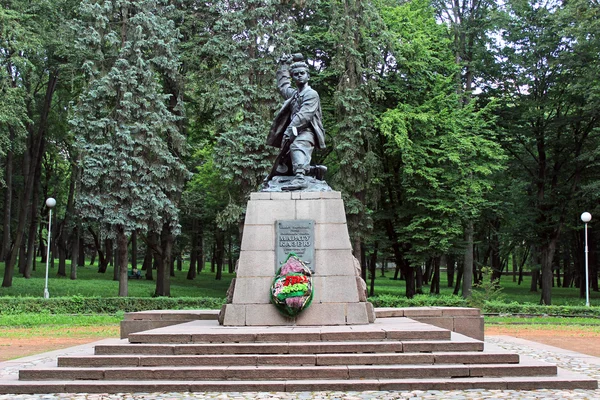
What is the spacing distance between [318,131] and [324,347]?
182 inches

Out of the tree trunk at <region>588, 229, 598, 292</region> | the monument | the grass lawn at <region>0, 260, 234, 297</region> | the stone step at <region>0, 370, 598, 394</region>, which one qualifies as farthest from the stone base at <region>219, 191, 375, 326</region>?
the tree trunk at <region>588, 229, 598, 292</region>

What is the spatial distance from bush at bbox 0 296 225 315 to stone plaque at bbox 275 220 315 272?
10756mm

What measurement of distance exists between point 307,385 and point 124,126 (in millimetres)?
18215

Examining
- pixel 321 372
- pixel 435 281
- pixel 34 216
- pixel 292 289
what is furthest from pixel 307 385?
pixel 435 281

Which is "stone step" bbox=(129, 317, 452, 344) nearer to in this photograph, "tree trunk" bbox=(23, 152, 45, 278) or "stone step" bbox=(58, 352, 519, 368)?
"stone step" bbox=(58, 352, 519, 368)

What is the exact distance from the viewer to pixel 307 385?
25.1 feet

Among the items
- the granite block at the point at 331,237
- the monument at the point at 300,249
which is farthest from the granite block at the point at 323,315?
the granite block at the point at 331,237

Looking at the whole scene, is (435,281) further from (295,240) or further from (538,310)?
(295,240)

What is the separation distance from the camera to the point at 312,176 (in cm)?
1202

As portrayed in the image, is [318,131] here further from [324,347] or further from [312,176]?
[324,347]

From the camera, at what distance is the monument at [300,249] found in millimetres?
10453

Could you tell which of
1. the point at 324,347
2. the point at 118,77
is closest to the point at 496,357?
the point at 324,347

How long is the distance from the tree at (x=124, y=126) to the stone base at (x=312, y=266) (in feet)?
44.8

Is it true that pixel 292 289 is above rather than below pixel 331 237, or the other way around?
below
